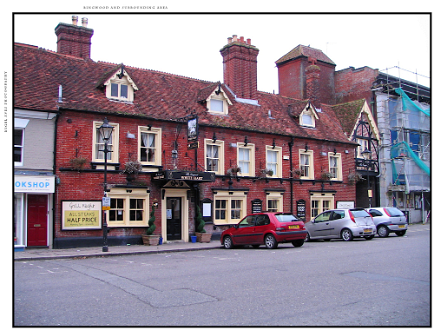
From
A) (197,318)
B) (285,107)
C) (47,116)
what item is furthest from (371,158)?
(197,318)

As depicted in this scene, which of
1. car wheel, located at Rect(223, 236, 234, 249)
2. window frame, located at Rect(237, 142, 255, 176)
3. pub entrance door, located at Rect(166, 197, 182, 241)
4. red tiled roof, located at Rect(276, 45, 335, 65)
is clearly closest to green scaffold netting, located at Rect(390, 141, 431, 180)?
red tiled roof, located at Rect(276, 45, 335, 65)

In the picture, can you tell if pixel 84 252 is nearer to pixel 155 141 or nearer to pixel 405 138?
pixel 155 141

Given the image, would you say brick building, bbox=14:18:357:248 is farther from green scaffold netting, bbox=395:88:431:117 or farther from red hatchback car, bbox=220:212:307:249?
green scaffold netting, bbox=395:88:431:117

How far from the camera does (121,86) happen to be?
21.8 metres

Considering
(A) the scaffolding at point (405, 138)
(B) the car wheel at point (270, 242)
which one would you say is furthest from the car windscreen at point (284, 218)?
(A) the scaffolding at point (405, 138)

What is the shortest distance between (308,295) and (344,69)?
113 ft

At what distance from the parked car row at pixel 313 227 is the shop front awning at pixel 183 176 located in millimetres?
2881

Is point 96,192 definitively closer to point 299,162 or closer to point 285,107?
point 299,162

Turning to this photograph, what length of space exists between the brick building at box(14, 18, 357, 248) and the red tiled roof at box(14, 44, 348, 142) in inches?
2.8

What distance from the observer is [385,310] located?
7.41 metres

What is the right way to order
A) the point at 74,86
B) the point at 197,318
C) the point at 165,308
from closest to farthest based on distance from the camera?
1. the point at 197,318
2. the point at 165,308
3. the point at 74,86

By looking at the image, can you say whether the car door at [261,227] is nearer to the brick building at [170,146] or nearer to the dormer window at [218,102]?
the brick building at [170,146]

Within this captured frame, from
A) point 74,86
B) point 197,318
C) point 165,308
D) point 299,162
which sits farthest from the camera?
point 299,162

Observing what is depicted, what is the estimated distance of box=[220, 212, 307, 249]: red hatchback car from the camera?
1778 cm
